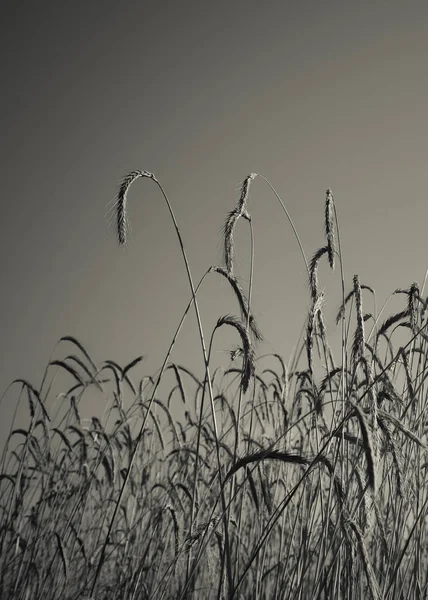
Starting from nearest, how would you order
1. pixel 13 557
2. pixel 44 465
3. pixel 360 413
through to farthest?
pixel 360 413 < pixel 13 557 < pixel 44 465

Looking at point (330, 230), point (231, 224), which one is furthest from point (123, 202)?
point (330, 230)

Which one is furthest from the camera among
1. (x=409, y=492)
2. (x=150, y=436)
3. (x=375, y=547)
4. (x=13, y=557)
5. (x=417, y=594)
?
(x=150, y=436)

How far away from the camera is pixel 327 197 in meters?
2.34

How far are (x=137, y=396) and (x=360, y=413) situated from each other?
92.7 inches

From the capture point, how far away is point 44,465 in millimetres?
3576

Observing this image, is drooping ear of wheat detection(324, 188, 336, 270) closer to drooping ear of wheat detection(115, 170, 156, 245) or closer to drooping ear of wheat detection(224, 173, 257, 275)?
drooping ear of wheat detection(224, 173, 257, 275)

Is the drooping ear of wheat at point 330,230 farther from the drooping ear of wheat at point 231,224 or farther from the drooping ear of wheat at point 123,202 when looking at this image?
the drooping ear of wheat at point 123,202

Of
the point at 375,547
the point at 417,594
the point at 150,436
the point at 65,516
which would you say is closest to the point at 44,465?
the point at 65,516

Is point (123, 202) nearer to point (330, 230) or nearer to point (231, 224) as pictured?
point (231, 224)

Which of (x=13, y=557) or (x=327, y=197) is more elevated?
(x=327, y=197)

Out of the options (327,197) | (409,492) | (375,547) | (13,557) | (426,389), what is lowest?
(13,557)

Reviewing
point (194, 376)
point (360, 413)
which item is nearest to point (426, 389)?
point (360, 413)

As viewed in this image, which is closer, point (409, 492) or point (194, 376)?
point (409, 492)

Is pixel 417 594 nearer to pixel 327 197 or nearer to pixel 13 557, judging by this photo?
pixel 327 197
